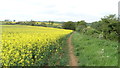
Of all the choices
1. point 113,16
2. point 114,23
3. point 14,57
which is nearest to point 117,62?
point 14,57

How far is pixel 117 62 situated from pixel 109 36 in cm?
1394

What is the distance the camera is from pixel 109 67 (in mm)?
6406

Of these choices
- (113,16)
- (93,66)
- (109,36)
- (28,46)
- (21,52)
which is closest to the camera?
(21,52)

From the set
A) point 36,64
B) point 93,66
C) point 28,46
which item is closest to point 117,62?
point 93,66

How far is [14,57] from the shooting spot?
15.9ft

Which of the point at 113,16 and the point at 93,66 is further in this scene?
the point at 113,16

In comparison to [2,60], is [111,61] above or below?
below

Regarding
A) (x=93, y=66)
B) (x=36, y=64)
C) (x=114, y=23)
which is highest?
(x=114, y=23)

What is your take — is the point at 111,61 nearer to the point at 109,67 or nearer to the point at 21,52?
the point at 109,67

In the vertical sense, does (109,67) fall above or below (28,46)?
below

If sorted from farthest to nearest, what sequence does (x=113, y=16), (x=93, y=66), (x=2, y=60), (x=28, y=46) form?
1. (x=113, y=16)
2. (x=93, y=66)
3. (x=28, y=46)
4. (x=2, y=60)

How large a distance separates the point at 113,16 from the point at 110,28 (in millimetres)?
2644

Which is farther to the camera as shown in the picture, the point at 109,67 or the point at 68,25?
the point at 68,25

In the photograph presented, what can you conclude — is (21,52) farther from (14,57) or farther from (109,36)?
(109,36)
